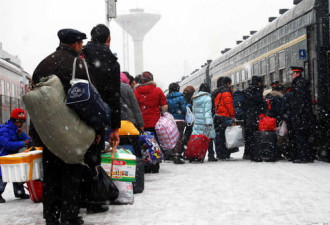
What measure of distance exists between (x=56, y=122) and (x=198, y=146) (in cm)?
721

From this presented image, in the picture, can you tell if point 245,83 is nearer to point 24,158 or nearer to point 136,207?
point 136,207

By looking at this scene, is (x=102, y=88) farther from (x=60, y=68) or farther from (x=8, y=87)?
(x=8, y=87)

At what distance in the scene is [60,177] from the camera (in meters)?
4.86

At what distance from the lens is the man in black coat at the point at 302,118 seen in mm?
10586

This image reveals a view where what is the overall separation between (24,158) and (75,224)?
0.73 meters

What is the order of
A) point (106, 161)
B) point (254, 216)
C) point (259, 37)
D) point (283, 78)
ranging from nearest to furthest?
point (254, 216) < point (106, 161) < point (283, 78) < point (259, 37)

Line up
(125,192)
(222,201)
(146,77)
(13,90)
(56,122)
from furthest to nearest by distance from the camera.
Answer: (13,90) < (146,77) < (222,201) < (125,192) < (56,122)

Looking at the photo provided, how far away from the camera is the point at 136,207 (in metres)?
6.09

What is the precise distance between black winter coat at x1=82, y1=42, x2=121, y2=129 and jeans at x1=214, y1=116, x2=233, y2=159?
6.68 metres

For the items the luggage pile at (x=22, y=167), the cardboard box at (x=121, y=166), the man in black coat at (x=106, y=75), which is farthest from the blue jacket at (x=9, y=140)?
the luggage pile at (x=22, y=167)

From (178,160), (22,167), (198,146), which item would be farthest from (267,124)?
(22,167)

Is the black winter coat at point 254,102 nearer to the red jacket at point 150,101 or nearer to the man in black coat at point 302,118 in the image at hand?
the man in black coat at point 302,118

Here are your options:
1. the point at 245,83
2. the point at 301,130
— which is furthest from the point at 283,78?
the point at 245,83

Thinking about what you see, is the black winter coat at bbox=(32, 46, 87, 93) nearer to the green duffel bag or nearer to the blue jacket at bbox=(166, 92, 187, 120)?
the green duffel bag
